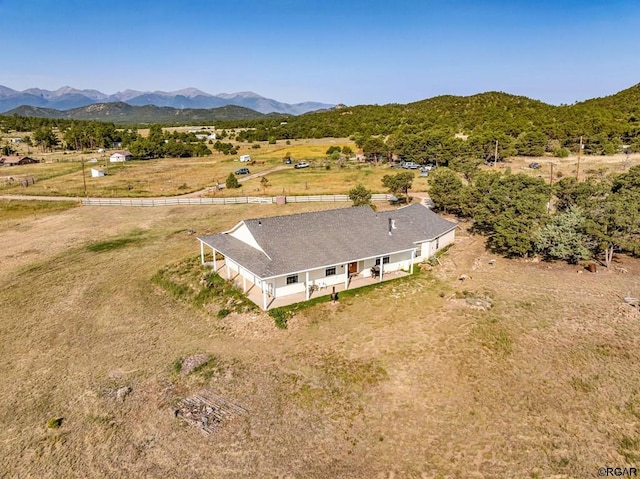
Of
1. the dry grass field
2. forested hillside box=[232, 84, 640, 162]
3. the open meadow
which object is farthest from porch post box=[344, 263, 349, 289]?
forested hillside box=[232, 84, 640, 162]

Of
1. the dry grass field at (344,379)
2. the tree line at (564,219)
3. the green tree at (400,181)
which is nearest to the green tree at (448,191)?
the green tree at (400,181)

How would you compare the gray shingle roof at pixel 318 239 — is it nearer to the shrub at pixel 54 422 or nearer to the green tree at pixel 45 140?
the shrub at pixel 54 422

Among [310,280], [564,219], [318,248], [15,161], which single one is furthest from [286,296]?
[15,161]

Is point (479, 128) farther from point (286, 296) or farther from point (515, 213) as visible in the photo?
point (286, 296)

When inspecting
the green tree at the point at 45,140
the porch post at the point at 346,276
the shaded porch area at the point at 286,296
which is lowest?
the shaded porch area at the point at 286,296

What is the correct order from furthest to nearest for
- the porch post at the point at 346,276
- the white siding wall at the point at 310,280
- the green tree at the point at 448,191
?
the green tree at the point at 448,191 → the porch post at the point at 346,276 → the white siding wall at the point at 310,280

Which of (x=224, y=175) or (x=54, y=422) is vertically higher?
(x=224, y=175)

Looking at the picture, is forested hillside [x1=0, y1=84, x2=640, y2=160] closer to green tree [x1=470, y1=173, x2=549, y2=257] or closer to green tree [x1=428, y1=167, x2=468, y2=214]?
green tree [x1=428, y1=167, x2=468, y2=214]
